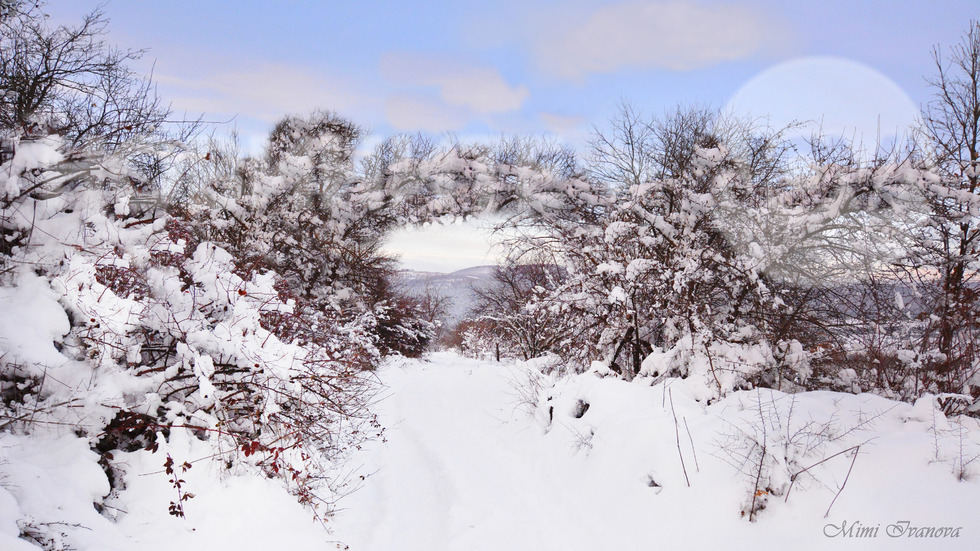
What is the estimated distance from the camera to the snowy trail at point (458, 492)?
3918 mm

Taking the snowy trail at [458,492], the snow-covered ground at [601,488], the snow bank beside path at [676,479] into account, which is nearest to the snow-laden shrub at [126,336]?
the snow-covered ground at [601,488]

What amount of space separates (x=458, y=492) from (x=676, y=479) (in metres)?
2.15

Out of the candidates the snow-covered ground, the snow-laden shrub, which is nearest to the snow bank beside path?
the snow-covered ground

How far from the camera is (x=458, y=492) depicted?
16.0ft

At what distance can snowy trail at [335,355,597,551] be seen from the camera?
3918 mm

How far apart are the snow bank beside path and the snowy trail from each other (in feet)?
0.06

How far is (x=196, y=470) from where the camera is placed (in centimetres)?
323

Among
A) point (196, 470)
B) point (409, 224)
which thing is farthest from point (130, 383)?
point (409, 224)

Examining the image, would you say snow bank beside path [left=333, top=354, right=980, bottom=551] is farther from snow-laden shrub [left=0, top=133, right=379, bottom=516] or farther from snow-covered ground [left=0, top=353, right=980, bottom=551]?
snow-laden shrub [left=0, top=133, right=379, bottom=516]

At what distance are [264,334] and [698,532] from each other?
3607 millimetres

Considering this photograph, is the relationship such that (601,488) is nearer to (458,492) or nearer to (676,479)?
(676,479)

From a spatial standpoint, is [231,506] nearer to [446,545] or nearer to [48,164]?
[446,545]

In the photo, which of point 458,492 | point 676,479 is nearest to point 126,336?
point 458,492

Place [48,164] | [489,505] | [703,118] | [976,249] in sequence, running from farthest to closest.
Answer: [703,118] → [976,249] → [489,505] → [48,164]
